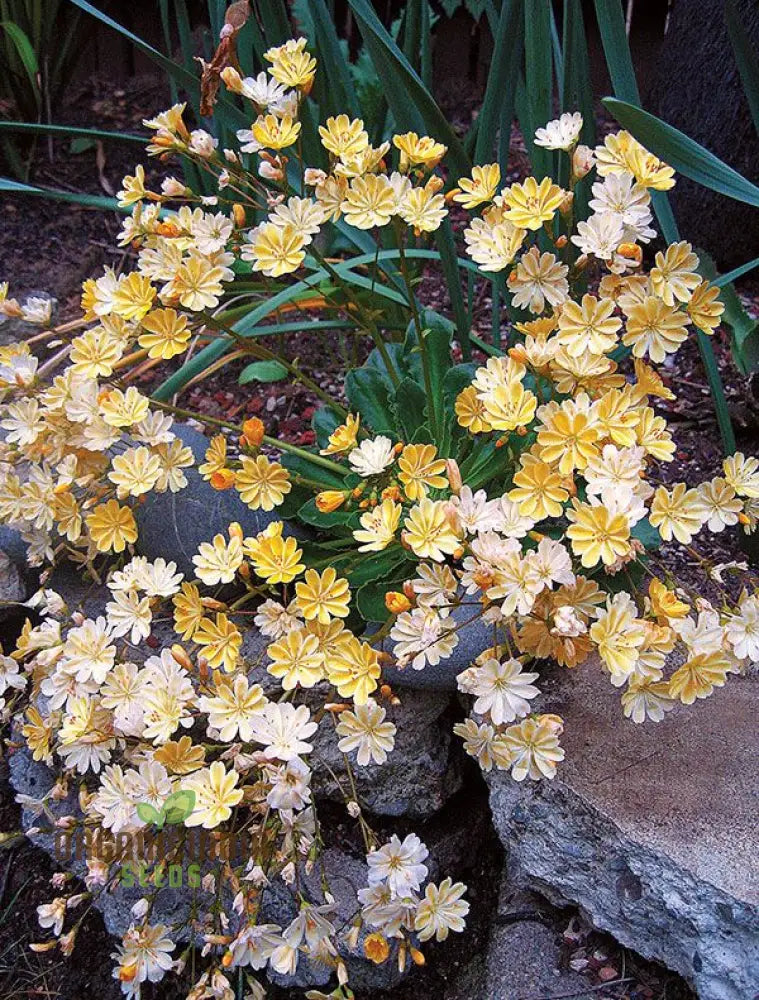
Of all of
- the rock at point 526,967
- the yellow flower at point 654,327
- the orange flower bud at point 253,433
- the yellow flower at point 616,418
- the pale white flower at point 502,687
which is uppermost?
the yellow flower at point 654,327

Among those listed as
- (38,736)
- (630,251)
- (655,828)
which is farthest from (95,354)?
(655,828)

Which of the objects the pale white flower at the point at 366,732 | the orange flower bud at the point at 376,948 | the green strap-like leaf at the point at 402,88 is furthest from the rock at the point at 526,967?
the green strap-like leaf at the point at 402,88

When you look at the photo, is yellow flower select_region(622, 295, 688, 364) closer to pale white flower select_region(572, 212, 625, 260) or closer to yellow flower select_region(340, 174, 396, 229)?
pale white flower select_region(572, 212, 625, 260)

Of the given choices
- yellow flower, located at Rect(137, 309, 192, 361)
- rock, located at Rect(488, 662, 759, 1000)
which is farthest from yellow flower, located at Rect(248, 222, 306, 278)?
rock, located at Rect(488, 662, 759, 1000)

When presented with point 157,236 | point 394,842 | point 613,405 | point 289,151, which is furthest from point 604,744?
point 289,151

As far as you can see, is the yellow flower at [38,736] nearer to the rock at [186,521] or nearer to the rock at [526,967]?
the rock at [186,521]

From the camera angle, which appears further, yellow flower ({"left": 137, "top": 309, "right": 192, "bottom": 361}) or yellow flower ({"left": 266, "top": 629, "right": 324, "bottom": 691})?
yellow flower ({"left": 137, "top": 309, "right": 192, "bottom": 361})

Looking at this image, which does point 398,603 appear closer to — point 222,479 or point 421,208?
point 222,479
